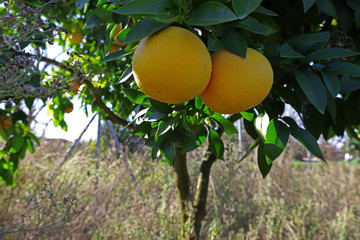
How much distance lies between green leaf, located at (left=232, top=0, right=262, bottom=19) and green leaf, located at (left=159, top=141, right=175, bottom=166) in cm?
38

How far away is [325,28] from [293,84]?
481 millimetres

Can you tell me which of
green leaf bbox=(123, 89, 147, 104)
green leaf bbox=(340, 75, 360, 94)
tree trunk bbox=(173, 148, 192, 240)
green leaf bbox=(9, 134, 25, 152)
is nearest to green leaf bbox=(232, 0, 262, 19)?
green leaf bbox=(123, 89, 147, 104)

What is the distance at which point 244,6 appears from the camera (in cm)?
53

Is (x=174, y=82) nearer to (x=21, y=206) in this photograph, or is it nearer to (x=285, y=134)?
(x=285, y=134)

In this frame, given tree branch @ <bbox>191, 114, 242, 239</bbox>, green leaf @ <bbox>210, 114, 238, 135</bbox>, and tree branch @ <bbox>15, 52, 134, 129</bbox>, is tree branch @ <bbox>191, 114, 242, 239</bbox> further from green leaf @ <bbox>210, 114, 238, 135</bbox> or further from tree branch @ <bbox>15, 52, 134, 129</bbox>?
green leaf @ <bbox>210, 114, 238, 135</bbox>

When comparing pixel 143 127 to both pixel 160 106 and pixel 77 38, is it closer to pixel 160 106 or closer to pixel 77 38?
pixel 160 106

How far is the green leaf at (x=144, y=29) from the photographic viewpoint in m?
0.51

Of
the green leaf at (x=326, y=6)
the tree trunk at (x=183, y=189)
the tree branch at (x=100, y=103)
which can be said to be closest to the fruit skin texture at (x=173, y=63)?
the green leaf at (x=326, y=6)

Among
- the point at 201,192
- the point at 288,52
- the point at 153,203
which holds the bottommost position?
the point at 153,203

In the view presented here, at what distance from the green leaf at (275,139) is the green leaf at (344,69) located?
184 millimetres

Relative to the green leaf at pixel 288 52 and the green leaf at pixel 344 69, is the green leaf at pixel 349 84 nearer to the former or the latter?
the green leaf at pixel 344 69

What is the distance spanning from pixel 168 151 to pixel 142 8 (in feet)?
1.26

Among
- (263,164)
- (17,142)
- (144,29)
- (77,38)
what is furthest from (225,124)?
(17,142)

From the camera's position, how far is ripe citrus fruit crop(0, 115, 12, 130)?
169cm
